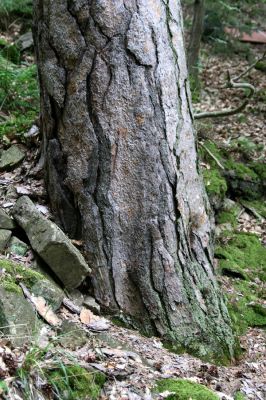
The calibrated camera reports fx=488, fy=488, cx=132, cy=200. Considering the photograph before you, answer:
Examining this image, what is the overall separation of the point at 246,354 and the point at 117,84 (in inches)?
96.6

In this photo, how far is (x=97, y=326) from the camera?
3.46m

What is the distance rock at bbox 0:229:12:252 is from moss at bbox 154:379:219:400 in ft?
4.85

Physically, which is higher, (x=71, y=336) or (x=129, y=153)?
(x=129, y=153)

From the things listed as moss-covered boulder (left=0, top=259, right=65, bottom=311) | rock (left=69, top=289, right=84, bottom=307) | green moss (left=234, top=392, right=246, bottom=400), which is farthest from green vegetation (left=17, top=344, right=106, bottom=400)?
green moss (left=234, top=392, right=246, bottom=400)

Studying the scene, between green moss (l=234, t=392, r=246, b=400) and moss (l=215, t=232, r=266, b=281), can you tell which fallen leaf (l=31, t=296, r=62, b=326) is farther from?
moss (l=215, t=232, r=266, b=281)

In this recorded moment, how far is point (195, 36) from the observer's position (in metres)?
9.80

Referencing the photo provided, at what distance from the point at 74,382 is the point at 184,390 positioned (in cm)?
69

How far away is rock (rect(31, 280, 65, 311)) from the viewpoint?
319 cm

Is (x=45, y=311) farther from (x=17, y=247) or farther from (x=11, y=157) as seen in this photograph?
(x=11, y=157)

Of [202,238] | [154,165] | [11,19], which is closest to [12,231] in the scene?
[154,165]

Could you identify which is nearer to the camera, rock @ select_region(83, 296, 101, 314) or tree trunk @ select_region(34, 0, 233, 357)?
tree trunk @ select_region(34, 0, 233, 357)

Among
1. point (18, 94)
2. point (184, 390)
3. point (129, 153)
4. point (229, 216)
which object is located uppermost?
point (18, 94)

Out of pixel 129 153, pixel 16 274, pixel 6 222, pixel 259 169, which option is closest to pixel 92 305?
pixel 16 274

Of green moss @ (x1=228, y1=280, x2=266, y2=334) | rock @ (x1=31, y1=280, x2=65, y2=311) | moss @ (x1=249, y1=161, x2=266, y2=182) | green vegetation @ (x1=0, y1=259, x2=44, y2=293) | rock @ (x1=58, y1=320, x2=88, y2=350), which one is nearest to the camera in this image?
rock @ (x1=58, y1=320, x2=88, y2=350)
